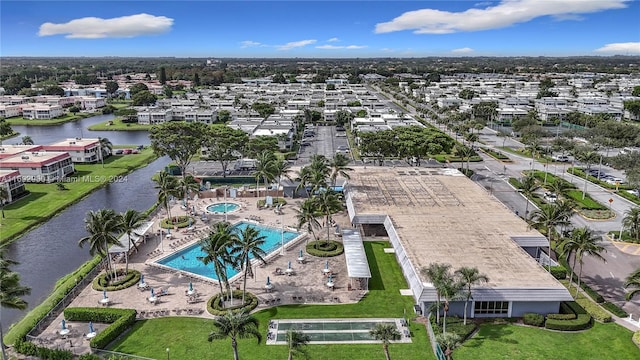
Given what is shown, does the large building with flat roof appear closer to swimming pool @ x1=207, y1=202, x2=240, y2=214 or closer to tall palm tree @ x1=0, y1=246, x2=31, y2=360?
swimming pool @ x1=207, y1=202, x2=240, y2=214

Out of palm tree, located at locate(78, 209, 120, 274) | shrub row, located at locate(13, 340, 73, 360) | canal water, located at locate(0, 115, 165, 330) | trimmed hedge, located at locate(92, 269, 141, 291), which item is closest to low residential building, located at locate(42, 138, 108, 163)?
canal water, located at locate(0, 115, 165, 330)

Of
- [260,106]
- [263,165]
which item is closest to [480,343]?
[263,165]

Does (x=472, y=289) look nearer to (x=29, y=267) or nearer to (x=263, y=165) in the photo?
(x=263, y=165)

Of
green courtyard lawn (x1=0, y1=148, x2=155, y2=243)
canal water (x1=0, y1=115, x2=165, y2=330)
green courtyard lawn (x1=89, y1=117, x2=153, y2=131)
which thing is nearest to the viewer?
canal water (x1=0, y1=115, x2=165, y2=330)

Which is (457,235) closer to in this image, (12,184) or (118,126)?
(12,184)

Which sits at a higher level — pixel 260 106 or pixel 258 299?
pixel 260 106

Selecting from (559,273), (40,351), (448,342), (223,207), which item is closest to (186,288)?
(40,351)

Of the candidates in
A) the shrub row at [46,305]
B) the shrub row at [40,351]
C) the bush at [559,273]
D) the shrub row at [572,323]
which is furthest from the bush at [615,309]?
the shrub row at [46,305]
